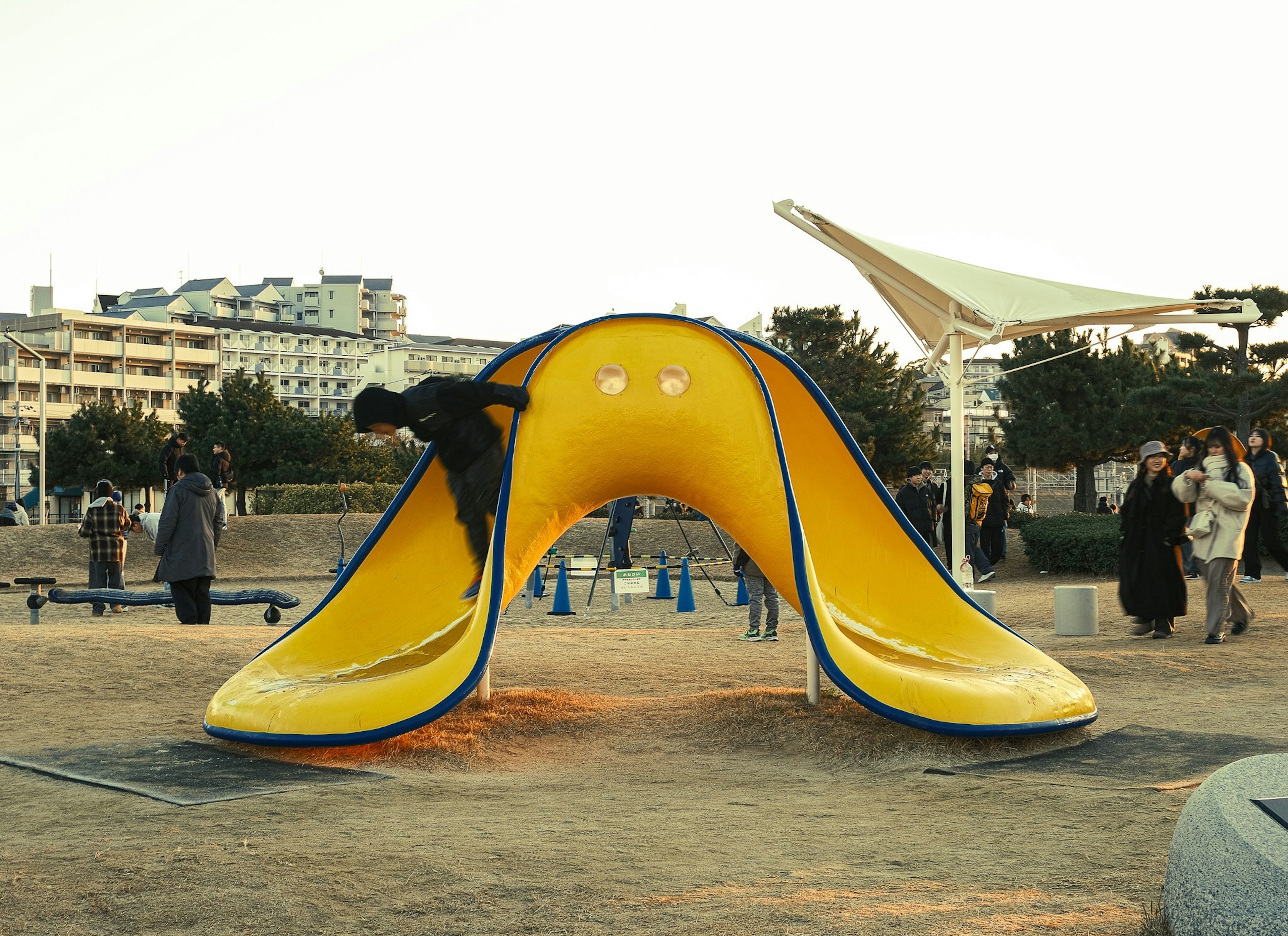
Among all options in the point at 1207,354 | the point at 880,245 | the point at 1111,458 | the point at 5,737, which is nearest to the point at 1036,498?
the point at 1111,458

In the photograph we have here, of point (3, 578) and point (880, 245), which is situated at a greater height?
point (880, 245)

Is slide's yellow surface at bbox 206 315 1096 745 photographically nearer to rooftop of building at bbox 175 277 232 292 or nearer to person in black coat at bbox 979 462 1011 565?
person in black coat at bbox 979 462 1011 565

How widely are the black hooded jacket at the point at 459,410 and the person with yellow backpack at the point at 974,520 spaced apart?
461 inches

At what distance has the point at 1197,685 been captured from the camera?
9.65 m

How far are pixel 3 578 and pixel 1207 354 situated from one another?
3024 cm

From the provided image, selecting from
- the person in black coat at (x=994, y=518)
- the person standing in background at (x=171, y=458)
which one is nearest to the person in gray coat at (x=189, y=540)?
the person standing in background at (x=171, y=458)

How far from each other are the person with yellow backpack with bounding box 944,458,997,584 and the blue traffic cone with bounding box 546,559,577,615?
5858mm

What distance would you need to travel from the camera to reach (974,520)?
20578 millimetres

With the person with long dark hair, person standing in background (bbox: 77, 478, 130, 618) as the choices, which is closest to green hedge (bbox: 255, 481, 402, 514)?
person standing in background (bbox: 77, 478, 130, 618)

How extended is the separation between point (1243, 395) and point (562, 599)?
77.3 feet

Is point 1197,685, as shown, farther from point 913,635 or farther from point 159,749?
point 159,749

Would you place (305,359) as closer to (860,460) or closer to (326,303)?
(326,303)

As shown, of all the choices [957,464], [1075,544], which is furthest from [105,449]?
[957,464]

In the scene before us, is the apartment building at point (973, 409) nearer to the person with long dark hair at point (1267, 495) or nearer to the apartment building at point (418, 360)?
the apartment building at point (418, 360)
